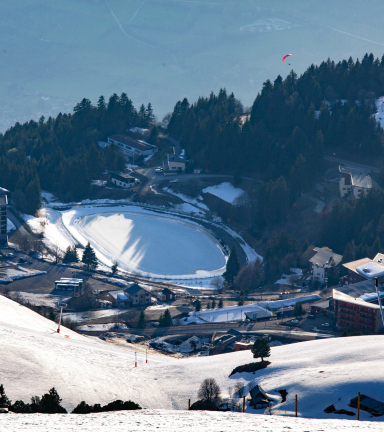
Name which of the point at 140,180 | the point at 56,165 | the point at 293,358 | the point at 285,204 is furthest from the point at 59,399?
the point at 56,165

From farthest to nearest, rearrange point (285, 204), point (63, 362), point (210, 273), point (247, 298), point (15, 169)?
1. point (15, 169)
2. point (285, 204)
3. point (210, 273)
4. point (247, 298)
5. point (63, 362)

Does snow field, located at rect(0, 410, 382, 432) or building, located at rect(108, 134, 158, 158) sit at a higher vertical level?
building, located at rect(108, 134, 158, 158)

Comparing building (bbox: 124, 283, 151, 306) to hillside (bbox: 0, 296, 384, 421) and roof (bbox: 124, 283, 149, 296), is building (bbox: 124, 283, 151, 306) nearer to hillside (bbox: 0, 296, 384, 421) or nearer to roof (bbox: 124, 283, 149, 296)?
roof (bbox: 124, 283, 149, 296)

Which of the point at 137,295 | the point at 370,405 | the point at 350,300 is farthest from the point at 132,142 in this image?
the point at 370,405

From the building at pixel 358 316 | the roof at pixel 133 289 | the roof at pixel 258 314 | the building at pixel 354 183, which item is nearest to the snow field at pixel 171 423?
the building at pixel 358 316

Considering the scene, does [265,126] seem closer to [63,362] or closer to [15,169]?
[15,169]

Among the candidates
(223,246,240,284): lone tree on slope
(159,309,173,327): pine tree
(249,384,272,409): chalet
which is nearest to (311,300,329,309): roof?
(223,246,240,284): lone tree on slope

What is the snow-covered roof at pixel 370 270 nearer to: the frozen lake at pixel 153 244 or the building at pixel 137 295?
the frozen lake at pixel 153 244
